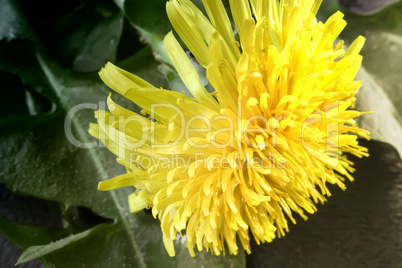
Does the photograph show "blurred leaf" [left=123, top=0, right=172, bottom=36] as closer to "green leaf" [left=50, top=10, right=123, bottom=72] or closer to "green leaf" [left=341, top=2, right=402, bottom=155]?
"green leaf" [left=50, top=10, right=123, bottom=72]

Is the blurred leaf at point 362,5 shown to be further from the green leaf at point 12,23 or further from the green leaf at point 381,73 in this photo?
the green leaf at point 12,23

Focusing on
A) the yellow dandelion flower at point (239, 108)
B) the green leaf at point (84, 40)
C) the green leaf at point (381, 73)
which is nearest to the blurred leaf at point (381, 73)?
the green leaf at point (381, 73)

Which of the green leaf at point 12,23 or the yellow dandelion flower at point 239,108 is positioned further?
the green leaf at point 12,23

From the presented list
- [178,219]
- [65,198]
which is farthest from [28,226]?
[178,219]

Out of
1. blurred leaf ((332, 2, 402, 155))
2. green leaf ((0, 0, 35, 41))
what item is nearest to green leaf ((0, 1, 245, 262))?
green leaf ((0, 0, 35, 41))

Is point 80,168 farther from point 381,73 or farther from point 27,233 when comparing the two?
point 381,73

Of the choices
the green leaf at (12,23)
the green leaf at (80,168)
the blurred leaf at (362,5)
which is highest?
the blurred leaf at (362,5)

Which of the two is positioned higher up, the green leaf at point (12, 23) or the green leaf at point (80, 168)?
the green leaf at point (12, 23)

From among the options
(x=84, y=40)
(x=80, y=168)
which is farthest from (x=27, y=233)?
(x=84, y=40)
